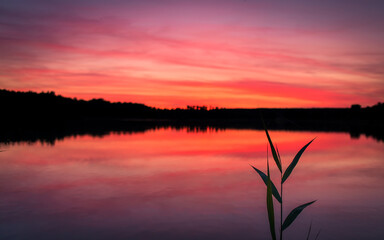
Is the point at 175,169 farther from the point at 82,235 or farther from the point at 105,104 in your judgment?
the point at 105,104

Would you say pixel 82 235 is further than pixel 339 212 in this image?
No

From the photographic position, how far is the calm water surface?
22.4ft

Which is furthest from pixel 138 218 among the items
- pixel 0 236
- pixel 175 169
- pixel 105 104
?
pixel 105 104

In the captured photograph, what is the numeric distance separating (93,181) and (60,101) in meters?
84.9

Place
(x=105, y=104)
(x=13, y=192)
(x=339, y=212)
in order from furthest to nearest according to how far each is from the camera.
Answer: (x=105, y=104) → (x=13, y=192) → (x=339, y=212)

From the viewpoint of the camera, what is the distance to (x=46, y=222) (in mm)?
7242

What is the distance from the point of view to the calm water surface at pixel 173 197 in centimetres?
682

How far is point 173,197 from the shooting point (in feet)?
31.0

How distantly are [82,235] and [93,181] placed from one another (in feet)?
17.7

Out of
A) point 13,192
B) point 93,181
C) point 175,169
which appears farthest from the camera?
point 175,169

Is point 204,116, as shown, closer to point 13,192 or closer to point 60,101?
point 60,101

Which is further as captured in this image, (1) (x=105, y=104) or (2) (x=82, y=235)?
(1) (x=105, y=104)

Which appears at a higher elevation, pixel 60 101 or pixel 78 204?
pixel 60 101

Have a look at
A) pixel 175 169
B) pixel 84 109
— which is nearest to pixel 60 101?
pixel 84 109
